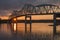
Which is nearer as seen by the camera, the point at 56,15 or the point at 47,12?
the point at 56,15

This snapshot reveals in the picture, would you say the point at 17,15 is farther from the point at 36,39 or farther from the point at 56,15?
the point at 36,39

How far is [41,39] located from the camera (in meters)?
49.2

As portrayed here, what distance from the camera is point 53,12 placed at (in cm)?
8281

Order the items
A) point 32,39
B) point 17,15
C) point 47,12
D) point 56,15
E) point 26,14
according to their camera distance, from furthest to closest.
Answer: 1. point 17,15
2. point 26,14
3. point 47,12
4. point 56,15
5. point 32,39

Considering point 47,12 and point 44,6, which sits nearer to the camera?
point 47,12

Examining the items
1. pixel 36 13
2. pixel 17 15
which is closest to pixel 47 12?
pixel 36 13

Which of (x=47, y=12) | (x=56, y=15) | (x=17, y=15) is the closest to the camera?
(x=56, y=15)

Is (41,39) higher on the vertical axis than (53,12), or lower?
lower

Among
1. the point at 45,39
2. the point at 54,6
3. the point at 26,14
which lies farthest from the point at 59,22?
the point at 45,39

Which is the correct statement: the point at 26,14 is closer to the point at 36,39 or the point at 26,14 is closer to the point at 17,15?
the point at 17,15

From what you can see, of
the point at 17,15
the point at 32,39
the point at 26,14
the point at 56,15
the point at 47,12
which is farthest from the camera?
the point at 17,15

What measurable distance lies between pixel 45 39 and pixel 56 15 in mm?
32442

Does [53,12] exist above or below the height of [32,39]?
above

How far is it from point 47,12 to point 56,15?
8.13 metres
